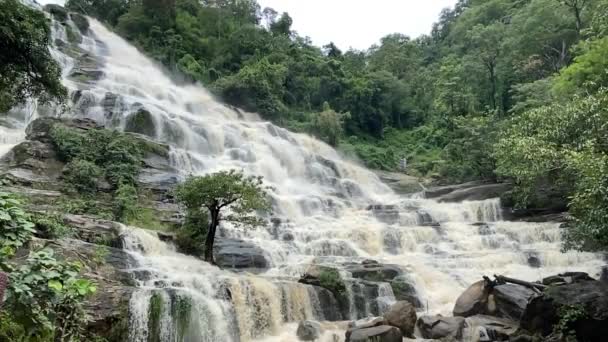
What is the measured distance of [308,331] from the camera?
37.6 ft

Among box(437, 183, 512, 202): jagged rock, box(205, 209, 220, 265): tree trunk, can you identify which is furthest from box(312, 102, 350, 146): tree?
box(205, 209, 220, 265): tree trunk

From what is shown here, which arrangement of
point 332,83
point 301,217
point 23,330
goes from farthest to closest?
point 332,83, point 301,217, point 23,330

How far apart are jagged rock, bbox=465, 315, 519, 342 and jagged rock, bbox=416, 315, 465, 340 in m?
0.29

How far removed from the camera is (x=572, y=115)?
11844 mm

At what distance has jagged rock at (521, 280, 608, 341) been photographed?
1005 centimetres

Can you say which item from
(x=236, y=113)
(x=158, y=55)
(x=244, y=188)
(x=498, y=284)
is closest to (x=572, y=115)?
(x=498, y=284)

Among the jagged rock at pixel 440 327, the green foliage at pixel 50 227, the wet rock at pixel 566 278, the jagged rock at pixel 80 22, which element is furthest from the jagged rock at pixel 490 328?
the jagged rock at pixel 80 22

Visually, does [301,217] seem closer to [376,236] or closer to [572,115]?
[376,236]

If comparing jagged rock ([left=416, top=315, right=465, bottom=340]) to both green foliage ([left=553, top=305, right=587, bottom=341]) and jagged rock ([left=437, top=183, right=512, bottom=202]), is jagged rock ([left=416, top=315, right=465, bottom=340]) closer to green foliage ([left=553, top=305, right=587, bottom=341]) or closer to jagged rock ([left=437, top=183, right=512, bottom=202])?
green foliage ([left=553, top=305, right=587, bottom=341])

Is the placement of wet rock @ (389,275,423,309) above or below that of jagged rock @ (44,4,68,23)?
below

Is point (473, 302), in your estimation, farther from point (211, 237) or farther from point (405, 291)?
point (211, 237)

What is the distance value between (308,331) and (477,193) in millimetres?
16755

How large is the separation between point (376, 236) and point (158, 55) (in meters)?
28.5

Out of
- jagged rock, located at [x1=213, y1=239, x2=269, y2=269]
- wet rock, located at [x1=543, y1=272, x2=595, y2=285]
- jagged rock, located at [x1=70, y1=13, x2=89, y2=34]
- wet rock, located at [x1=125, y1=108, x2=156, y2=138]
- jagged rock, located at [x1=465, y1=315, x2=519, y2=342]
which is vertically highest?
jagged rock, located at [x1=70, y1=13, x2=89, y2=34]
